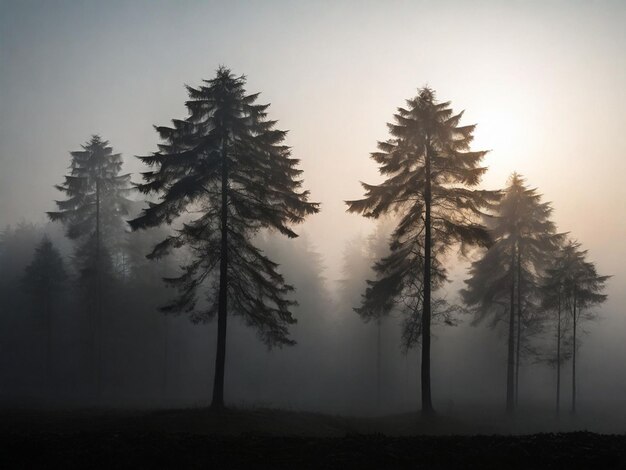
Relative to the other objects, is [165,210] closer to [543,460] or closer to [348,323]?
[543,460]

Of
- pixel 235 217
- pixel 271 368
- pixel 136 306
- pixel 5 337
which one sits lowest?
pixel 271 368

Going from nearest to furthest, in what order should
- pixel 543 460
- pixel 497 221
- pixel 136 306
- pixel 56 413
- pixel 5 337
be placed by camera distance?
pixel 543 460, pixel 56 413, pixel 497 221, pixel 136 306, pixel 5 337

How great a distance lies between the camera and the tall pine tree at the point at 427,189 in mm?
18891

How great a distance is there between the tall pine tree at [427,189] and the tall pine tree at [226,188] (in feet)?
12.6

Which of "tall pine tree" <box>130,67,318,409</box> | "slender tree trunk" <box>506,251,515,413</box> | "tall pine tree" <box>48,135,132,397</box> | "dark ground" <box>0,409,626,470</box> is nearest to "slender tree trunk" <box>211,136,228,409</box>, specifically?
"tall pine tree" <box>130,67,318,409</box>

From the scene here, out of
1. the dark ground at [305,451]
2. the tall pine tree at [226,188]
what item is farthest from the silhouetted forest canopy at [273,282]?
the dark ground at [305,451]

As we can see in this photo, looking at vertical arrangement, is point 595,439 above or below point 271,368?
above

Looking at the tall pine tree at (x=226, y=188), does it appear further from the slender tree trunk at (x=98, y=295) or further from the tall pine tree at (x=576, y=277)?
the tall pine tree at (x=576, y=277)

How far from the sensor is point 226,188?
18094mm

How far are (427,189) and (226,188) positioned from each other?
8487 millimetres

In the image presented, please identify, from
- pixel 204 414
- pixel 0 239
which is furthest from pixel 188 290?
pixel 0 239

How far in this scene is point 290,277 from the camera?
57188 mm

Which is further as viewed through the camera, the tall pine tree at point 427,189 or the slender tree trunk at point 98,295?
the slender tree trunk at point 98,295

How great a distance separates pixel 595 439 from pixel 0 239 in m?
72.2
